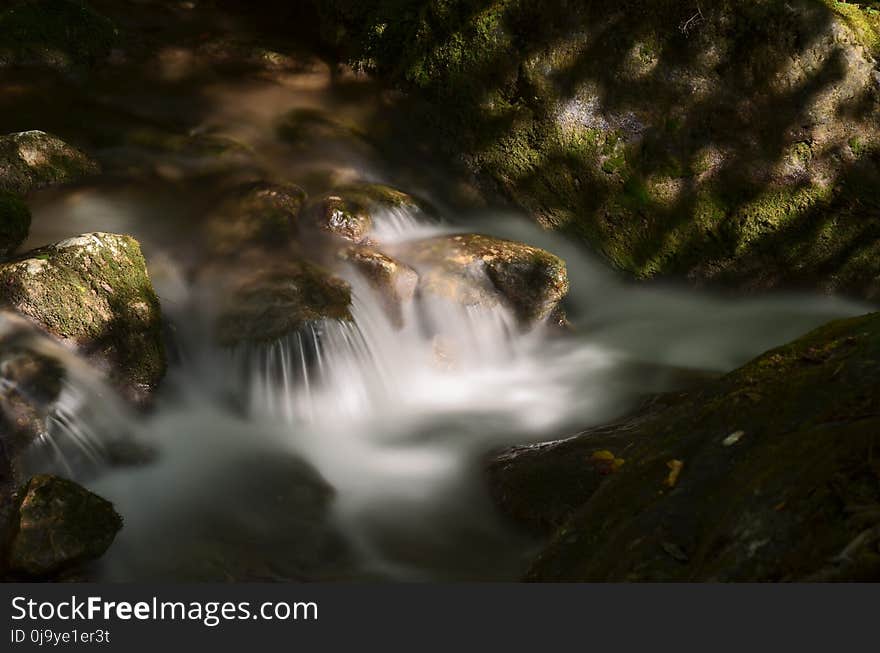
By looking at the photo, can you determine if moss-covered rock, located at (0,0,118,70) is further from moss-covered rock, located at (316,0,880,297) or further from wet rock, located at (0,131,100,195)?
moss-covered rock, located at (316,0,880,297)

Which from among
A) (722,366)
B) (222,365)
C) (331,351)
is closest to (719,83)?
(722,366)

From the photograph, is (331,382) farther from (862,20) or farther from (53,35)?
(53,35)

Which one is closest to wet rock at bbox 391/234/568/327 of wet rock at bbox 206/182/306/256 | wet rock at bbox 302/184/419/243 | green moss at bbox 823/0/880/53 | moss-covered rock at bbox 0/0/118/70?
wet rock at bbox 302/184/419/243

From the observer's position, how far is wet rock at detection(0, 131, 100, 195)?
7.67m

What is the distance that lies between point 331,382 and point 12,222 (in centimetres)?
287

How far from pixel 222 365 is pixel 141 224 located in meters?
1.90

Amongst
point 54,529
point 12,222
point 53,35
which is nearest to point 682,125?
point 12,222

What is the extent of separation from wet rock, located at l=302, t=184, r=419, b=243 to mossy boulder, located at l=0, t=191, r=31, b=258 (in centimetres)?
234

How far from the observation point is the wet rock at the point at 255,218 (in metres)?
7.42

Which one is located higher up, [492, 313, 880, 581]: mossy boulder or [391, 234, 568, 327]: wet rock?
[391, 234, 568, 327]: wet rock

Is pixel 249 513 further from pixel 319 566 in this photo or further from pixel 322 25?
pixel 322 25

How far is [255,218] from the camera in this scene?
25.1 ft

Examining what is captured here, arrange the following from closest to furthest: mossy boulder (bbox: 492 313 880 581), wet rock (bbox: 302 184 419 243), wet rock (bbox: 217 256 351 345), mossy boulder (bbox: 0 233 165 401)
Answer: mossy boulder (bbox: 492 313 880 581)
mossy boulder (bbox: 0 233 165 401)
wet rock (bbox: 217 256 351 345)
wet rock (bbox: 302 184 419 243)

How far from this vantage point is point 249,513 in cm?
538
